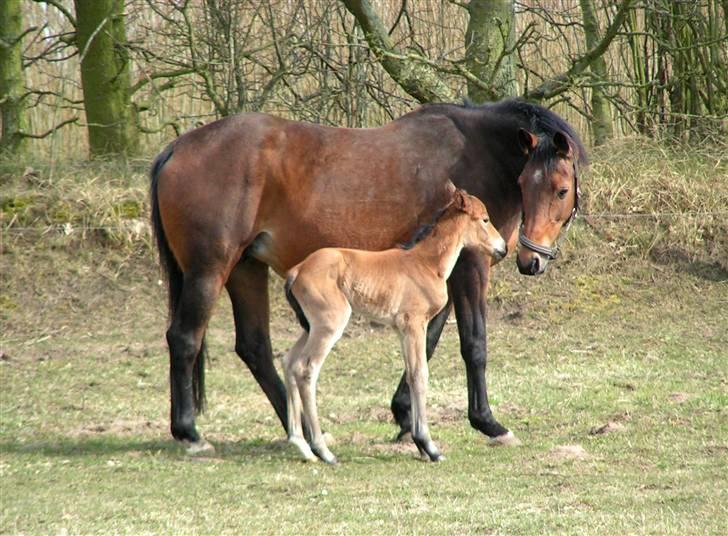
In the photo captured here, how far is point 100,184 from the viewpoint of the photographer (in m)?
13.1

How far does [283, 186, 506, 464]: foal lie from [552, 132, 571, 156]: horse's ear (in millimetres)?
806

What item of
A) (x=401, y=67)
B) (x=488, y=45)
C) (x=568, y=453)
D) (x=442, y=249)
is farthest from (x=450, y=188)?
(x=488, y=45)

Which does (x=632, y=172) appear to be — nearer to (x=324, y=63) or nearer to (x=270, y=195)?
(x=324, y=63)

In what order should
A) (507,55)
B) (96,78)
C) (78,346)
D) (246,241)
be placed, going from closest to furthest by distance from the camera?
(246,241) → (78,346) → (507,55) → (96,78)

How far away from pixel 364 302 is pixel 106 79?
8141 millimetres

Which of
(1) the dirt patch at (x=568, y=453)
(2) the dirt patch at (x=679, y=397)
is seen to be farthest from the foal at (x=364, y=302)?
(2) the dirt patch at (x=679, y=397)

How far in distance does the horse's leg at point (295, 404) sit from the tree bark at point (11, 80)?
26.2 ft

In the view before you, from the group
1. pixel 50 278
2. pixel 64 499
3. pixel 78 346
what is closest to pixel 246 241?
pixel 64 499

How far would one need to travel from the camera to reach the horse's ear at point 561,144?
7.18 m

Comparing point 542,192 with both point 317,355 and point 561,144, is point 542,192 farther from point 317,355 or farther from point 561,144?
point 317,355

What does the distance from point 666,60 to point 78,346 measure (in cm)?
812

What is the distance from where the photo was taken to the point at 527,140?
7.27 meters

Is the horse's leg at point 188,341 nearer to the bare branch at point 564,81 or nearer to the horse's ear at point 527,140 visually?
the horse's ear at point 527,140

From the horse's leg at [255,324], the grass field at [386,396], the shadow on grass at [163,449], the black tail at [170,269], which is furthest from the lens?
the horse's leg at [255,324]
